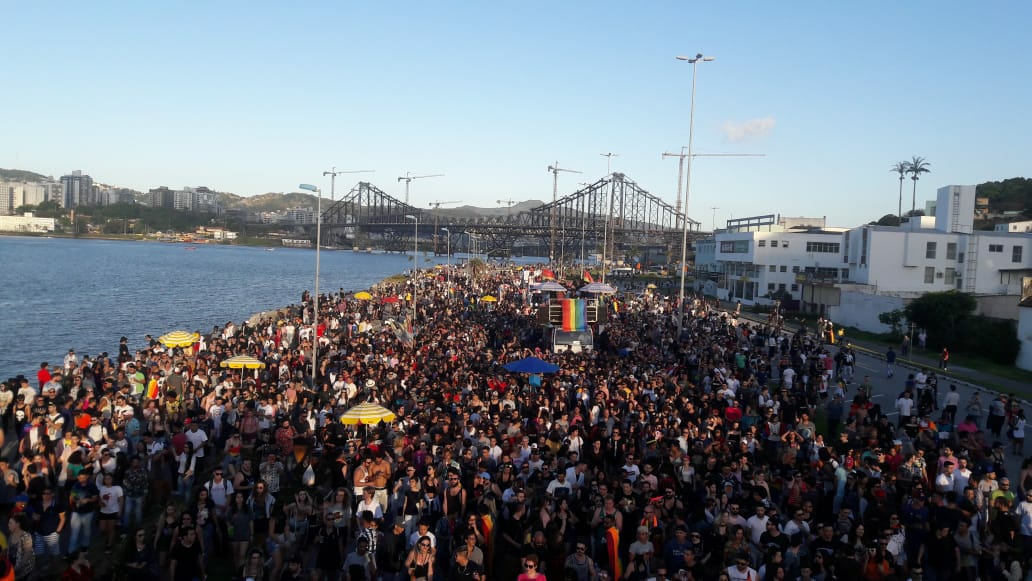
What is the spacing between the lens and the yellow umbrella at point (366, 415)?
11.6 metres

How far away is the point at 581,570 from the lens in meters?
7.02

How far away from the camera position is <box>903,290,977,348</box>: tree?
30.7 m

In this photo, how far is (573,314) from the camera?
70.4 ft

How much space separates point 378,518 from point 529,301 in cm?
3079

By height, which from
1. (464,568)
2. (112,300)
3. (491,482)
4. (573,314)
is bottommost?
(112,300)

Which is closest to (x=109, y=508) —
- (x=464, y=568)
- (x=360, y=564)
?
(x=360, y=564)

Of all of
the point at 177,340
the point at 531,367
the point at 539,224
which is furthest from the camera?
the point at 539,224

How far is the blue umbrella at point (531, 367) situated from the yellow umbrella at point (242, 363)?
18.2ft

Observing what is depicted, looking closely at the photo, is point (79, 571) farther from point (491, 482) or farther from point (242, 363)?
point (242, 363)

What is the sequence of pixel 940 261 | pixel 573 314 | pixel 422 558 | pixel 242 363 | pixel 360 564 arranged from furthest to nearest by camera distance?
pixel 940 261, pixel 573 314, pixel 242 363, pixel 360 564, pixel 422 558

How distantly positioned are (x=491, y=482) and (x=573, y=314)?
41.7 ft

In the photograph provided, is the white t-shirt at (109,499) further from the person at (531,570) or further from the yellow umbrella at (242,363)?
the yellow umbrella at (242,363)

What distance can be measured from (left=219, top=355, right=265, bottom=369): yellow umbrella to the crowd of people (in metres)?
0.40

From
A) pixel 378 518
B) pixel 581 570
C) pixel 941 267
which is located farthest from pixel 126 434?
pixel 941 267
